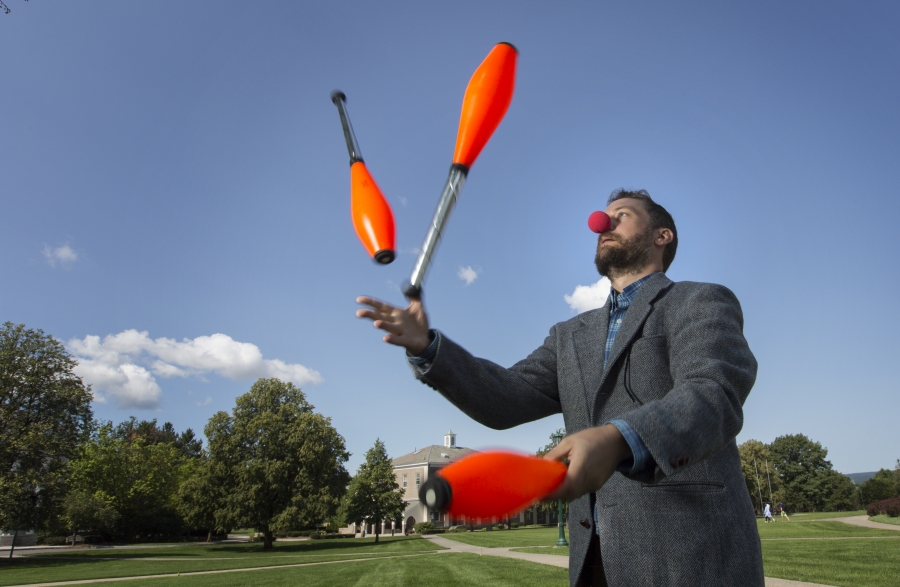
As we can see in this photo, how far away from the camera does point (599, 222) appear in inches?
114

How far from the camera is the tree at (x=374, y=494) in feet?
189

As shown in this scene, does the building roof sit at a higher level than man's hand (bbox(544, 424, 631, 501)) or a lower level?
higher

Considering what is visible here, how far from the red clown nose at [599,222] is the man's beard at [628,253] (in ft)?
0.38

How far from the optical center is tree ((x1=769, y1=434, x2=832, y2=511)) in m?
94.5

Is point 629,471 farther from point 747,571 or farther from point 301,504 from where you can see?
point 301,504

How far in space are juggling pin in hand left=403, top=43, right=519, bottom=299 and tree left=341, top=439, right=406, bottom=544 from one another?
59.3 m

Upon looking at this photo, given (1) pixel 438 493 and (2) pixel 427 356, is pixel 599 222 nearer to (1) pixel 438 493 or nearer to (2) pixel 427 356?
(2) pixel 427 356

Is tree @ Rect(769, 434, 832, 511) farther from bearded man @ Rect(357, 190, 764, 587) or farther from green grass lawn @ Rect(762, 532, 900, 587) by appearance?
bearded man @ Rect(357, 190, 764, 587)

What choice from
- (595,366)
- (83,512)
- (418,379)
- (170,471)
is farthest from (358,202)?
(170,471)

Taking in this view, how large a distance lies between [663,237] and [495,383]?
1.31 m

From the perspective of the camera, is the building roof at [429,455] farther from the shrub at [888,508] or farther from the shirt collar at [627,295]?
the shirt collar at [627,295]

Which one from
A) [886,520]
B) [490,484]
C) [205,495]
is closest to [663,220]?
[490,484]

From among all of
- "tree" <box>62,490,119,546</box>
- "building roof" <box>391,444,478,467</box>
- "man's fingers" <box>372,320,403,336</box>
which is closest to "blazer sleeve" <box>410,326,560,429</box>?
"man's fingers" <box>372,320,403,336</box>

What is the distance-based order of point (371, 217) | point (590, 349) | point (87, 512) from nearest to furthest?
1. point (371, 217)
2. point (590, 349)
3. point (87, 512)
